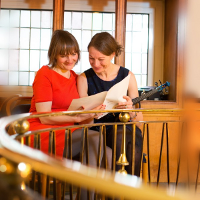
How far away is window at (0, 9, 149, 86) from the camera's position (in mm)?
4824

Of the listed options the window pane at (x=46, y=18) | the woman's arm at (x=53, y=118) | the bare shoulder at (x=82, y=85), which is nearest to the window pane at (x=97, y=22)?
the window pane at (x=46, y=18)

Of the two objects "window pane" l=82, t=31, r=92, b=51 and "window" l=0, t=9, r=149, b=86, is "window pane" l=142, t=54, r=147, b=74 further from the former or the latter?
"window pane" l=82, t=31, r=92, b=51

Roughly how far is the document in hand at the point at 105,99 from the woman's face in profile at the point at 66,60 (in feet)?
1.12

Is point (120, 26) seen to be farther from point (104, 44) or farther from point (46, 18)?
point (46, 18)

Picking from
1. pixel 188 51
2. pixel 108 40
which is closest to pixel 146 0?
pixel 188 51

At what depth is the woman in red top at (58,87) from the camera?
204 cm

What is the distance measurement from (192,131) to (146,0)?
3.36 m

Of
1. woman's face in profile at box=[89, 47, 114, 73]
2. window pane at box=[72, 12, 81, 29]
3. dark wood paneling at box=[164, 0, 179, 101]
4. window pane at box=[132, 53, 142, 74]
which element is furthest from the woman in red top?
window pane at box=[132, 53, 142, 74]

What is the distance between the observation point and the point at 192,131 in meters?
1.88

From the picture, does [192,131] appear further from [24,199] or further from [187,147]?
[24,199]

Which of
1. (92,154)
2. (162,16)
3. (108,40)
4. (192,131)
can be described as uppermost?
(162,16)

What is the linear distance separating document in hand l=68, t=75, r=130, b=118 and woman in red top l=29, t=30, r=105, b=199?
1.8 inches

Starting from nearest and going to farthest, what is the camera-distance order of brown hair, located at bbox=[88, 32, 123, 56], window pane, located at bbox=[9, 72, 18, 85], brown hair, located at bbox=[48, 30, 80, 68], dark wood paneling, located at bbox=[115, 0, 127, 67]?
brown hair, located at bbox=[48, 30, 80, 68] < brown hair, located at bbox=[88, 32, 123, 56] < dark wood paneling, located at bbox=[115, 0, 127, 67] < window pane, located at bbox=[9, 72, 18, 85]

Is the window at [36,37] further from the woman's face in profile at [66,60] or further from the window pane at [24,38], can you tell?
the woman's face in profile at [66,60]
